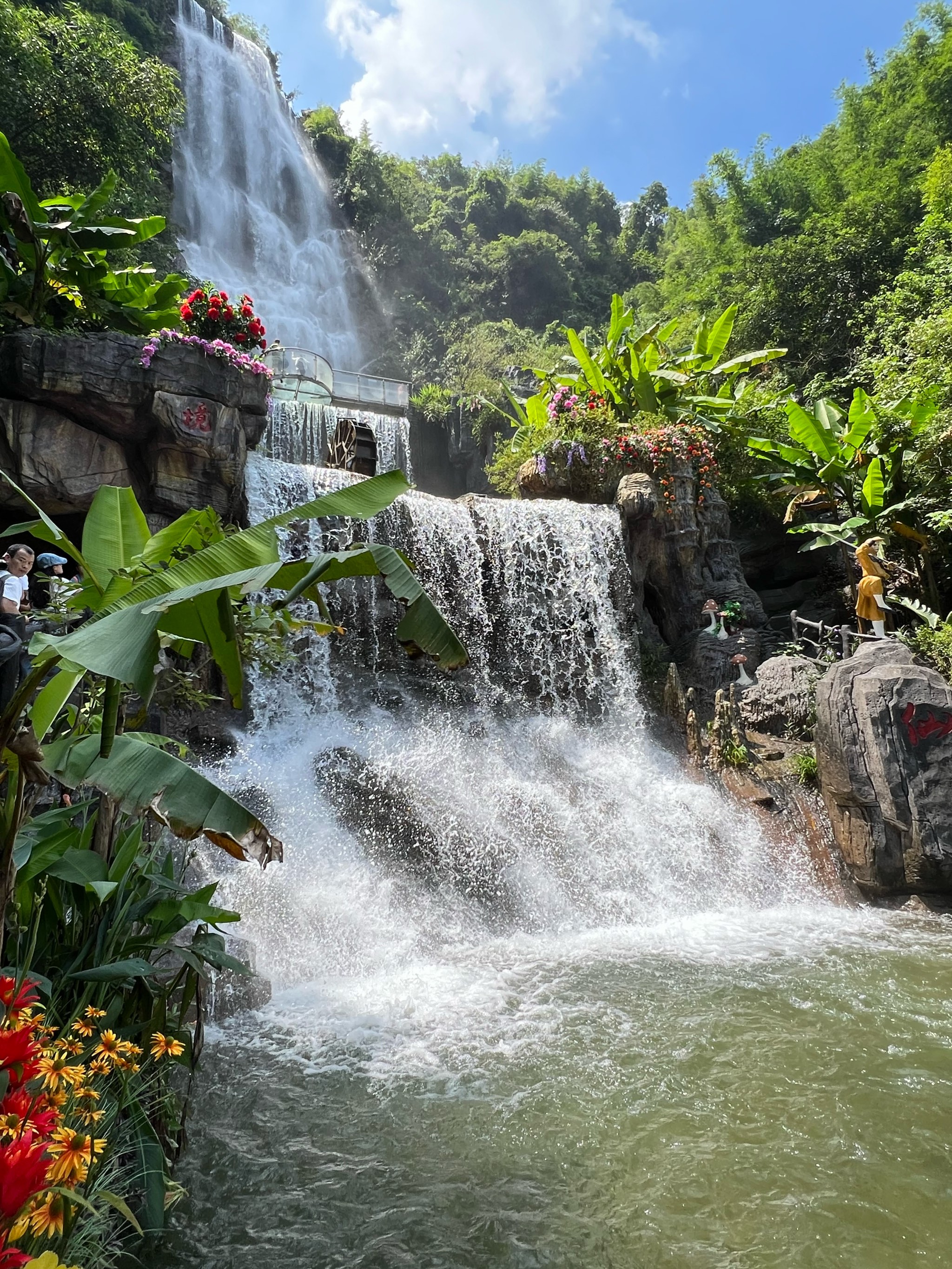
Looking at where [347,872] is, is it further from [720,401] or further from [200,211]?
[200,211]

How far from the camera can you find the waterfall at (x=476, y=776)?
702 cm

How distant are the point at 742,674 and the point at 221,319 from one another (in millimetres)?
9079

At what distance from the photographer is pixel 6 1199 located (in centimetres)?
144

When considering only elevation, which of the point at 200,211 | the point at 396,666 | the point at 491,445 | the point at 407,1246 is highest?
the point at 200,211

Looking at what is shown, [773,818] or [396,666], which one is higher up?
[396,666]

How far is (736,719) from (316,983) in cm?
732

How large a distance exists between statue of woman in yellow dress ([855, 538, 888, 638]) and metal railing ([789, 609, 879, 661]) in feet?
0.69

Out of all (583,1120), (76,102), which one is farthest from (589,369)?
(583,1120)

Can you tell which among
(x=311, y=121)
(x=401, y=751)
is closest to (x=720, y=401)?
(x=401, y=751)

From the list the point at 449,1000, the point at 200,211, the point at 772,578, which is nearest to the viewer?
the point at 449,1000

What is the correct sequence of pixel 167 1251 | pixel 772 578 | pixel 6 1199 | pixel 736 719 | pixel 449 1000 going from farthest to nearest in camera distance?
pixel 772 578 < pixel 736 719 < pixel 449 1000 < pixel 167 1251 < pixel 6 1199

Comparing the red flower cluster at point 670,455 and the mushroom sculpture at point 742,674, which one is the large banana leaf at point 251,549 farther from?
the red flower cluster at point 670,455

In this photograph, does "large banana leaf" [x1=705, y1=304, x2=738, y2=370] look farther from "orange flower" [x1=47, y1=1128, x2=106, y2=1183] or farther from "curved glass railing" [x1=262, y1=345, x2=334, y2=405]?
"orange flower" [x1=47, y1=1128, x2=106, y2=1183]

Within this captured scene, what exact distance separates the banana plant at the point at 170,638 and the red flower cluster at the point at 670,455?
11.7 meters
